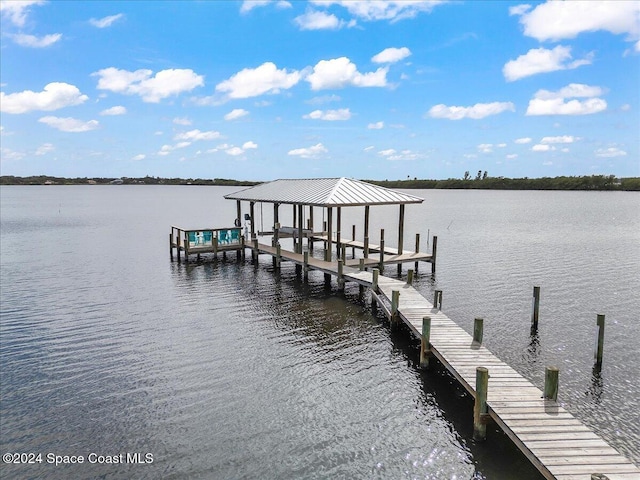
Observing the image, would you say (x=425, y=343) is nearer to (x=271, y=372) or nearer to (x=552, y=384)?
(x=552, y=384)

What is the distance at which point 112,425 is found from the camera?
9.80 meters

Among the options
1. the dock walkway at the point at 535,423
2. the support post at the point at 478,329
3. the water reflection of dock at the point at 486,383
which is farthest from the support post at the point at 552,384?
the support post at the point at 478,329

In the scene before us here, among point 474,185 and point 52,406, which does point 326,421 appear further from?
point 474,185

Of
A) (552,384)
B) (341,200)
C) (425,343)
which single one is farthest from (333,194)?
(552,384)

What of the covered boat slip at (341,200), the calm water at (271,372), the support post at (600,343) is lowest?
the calm water at (271,372)

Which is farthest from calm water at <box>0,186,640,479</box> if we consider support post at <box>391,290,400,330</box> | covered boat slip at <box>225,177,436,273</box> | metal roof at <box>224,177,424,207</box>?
metal roof at <box>224,177,424,207</box>

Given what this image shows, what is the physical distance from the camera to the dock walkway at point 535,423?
7.00 m

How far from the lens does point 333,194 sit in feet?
75.0

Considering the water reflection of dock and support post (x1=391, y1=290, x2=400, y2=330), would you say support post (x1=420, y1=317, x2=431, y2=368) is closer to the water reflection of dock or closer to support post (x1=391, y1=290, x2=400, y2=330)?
the water reflection of dock

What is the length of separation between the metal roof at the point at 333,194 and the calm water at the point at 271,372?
4.12 meters

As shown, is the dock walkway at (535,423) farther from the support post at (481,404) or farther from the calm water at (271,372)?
the calm water at (271,372)

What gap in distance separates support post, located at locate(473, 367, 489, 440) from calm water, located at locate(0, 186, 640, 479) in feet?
0.83

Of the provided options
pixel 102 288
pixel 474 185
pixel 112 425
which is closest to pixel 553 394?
pixel 112 425

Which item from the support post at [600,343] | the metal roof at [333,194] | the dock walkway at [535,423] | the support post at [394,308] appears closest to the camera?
the dock walkway at [535,423]
